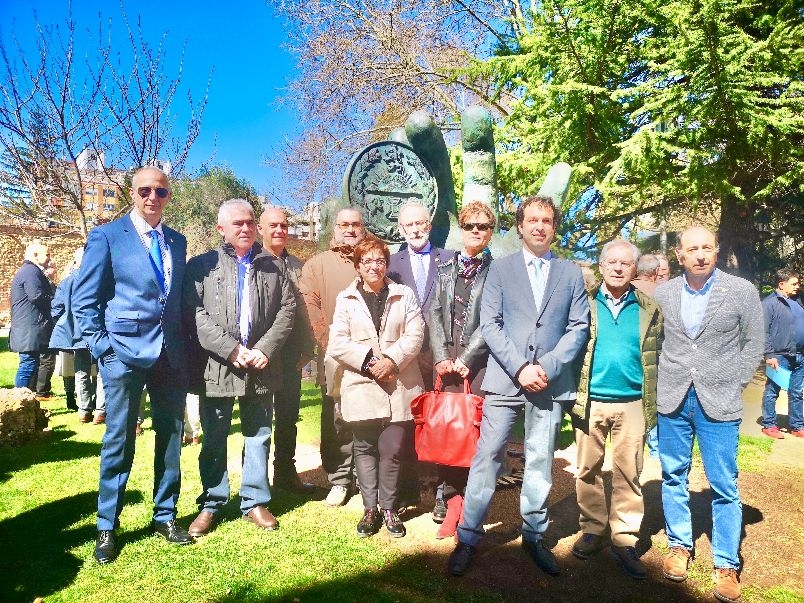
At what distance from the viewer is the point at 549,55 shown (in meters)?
9.12

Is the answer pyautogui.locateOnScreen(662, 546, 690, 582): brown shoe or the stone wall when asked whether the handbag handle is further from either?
the stone wall

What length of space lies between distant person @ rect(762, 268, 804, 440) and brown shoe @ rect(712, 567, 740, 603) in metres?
4.29

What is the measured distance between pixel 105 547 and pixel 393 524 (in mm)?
1664

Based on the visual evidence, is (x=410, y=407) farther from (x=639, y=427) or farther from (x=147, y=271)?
(x=147, y=271)

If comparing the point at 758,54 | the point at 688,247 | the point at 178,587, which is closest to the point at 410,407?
the point at 178,587

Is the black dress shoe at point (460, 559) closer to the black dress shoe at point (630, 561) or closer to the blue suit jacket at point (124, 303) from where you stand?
the black dress shoe at point (630, 561)

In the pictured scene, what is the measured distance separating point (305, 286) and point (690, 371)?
8.71ft

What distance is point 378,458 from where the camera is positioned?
3580 millimetres

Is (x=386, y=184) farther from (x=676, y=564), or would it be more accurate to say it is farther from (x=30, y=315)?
(x=30, y=315)

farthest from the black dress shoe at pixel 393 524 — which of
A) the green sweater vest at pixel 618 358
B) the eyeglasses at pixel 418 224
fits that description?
the eyeglasses at pixel 418 224

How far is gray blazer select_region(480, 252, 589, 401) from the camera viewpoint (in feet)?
10.1

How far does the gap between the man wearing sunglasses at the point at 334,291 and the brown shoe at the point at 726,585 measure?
240cm

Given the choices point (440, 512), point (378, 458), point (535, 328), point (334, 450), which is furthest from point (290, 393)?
point (535, 328)

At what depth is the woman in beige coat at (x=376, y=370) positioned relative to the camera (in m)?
3.42
